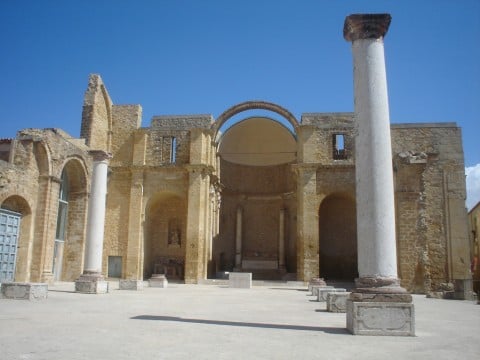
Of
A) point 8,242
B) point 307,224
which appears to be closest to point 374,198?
point 8,242

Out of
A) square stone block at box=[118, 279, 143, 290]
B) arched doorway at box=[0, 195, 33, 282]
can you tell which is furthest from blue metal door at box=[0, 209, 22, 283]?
square stone block at box=[118, 279, 143, 290]

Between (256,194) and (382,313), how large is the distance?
2490 centimetres

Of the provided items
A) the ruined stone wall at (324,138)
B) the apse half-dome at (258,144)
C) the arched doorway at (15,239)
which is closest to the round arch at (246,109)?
the ruined stone wall at (324,138)

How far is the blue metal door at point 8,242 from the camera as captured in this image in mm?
16594

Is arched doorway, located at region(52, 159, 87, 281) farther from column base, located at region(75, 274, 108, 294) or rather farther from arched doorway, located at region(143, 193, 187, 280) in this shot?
column base, located at region(75, 274, 108, 294)

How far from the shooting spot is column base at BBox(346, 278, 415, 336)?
23.2 ft

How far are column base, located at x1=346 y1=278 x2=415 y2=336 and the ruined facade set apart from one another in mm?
11301

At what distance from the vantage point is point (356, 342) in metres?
6.27

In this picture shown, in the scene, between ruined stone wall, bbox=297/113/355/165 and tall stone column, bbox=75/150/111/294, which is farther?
ruined stone wall, bbox=297/113/355/165

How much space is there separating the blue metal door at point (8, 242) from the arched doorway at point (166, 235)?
30.9 ft

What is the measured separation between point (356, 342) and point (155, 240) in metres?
22.7

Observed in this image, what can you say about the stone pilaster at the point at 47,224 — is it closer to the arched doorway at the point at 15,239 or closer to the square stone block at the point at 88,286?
the arched doorway at the point at 15,239

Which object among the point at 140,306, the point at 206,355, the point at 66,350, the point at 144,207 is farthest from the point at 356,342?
the point at 144,207

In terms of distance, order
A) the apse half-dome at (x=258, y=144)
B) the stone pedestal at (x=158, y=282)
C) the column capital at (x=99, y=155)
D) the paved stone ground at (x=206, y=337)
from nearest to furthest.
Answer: the paved stone ground at (x=206, y=337)
the column capital at (x=99, y=155)
the stone pedestal at (x=158, y=282)
the apse half-dome at (x=258, y=144)
